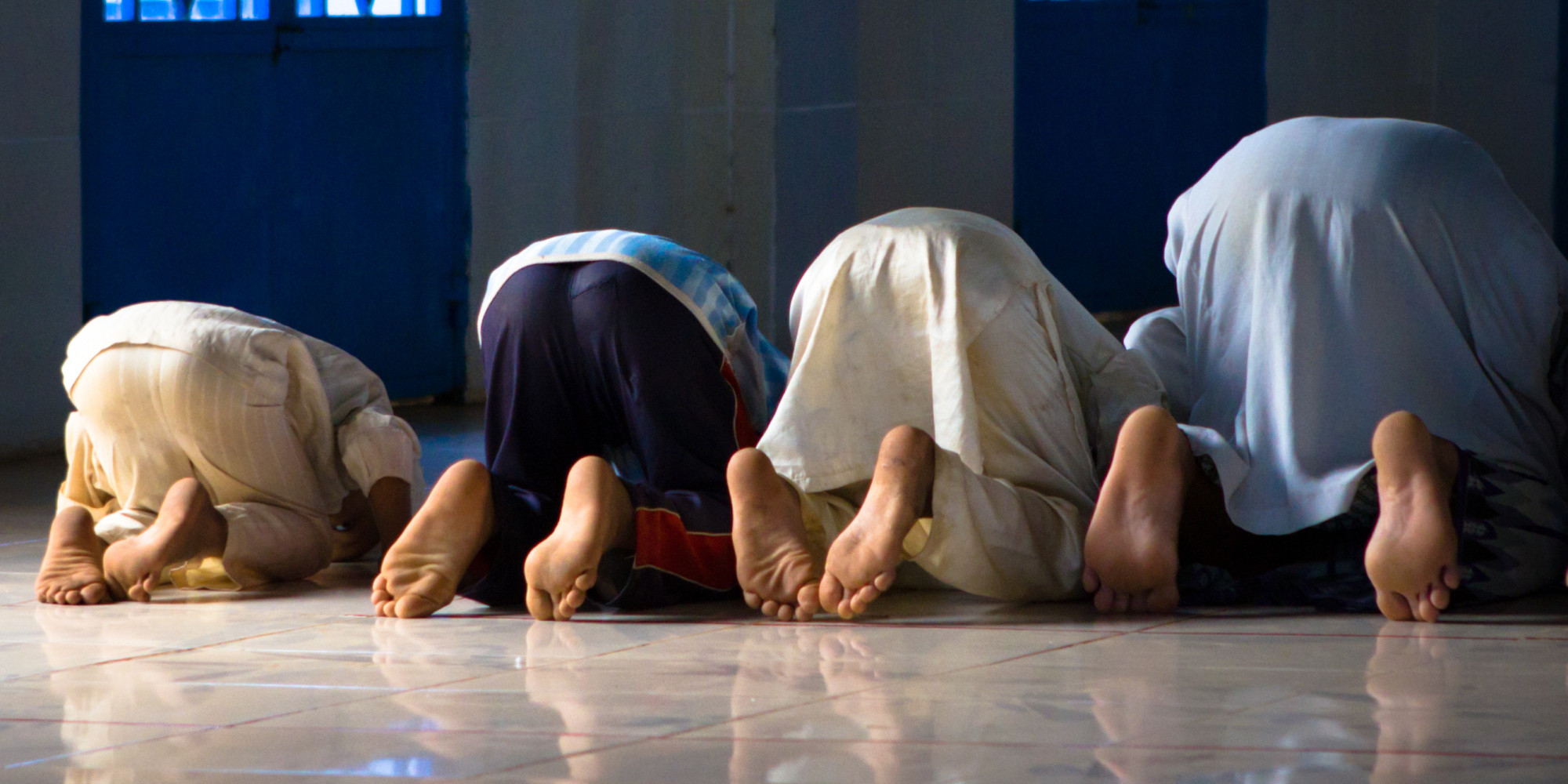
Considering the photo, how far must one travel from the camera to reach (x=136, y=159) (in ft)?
19.3

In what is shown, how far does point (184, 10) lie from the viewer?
5.91 meters

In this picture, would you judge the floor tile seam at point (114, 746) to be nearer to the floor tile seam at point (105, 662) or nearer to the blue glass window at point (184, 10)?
the floor tile seam at point (105, 662)

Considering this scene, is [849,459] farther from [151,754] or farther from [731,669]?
[151,754]

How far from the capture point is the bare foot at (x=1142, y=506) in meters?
2.92

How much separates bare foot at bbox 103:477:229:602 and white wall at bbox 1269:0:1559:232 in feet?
→ 22.4

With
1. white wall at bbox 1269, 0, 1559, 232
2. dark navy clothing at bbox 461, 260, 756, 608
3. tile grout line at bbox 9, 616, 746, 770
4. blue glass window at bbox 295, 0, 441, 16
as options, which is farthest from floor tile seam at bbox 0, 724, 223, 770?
white wall at bbox 1269, 0, 1559, 232

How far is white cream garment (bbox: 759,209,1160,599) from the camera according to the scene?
3.08m

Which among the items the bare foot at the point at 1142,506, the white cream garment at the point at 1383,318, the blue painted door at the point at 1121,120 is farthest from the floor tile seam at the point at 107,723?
the blue painted door at the point at 1121,120

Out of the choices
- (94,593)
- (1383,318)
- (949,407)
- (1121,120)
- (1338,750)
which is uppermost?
(1121,120)

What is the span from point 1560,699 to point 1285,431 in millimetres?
847

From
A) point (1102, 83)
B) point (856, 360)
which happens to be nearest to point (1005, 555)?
point (856, 360)

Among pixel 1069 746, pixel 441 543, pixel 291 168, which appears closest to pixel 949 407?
pixel 441 543

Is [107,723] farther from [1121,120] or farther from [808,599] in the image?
[1121,120]

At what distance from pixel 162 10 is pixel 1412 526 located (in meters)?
4.41
